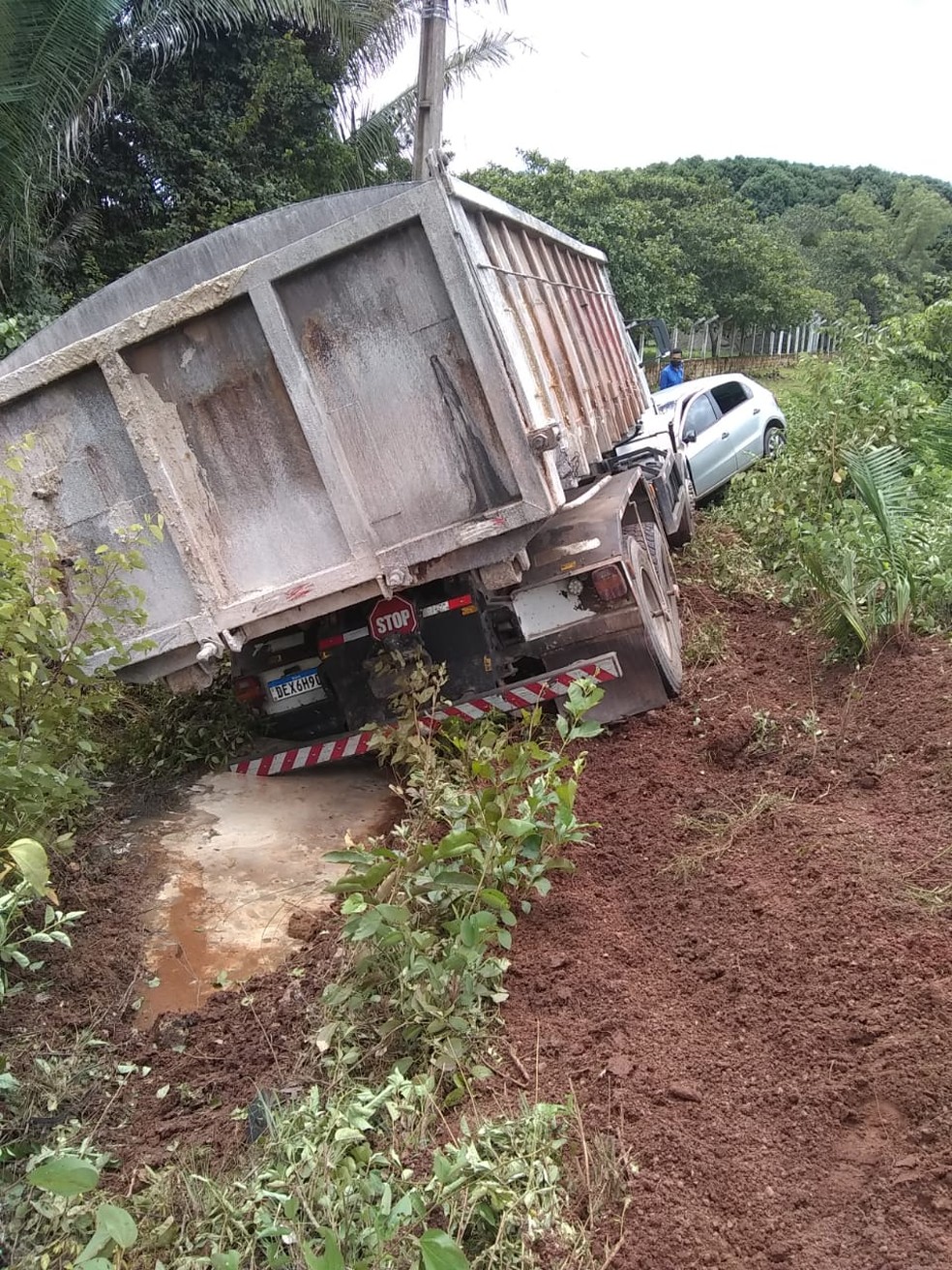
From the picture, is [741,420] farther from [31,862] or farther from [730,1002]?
[31,862]

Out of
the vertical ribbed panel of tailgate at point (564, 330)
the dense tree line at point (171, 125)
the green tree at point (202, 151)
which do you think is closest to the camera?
the vertical ribbed panel of tailgate at point (564, 330)

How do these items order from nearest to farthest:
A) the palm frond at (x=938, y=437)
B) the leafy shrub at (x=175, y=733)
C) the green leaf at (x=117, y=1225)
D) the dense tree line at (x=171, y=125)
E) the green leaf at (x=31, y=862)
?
the green leaf at (x=117, y=1225) < the green leaf at (x=31, y=862) < the leafy shrub at (x=175, y=733) < the palm frond at (x=938, y=437) < the dense tree line at (x=171, y=125)

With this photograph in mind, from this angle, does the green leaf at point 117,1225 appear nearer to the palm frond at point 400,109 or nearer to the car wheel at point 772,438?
the car wheel at point 772,438

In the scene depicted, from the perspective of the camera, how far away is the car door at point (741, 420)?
10359 mm

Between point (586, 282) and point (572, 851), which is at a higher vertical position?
point (586, 282)

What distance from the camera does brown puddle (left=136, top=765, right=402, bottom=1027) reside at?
347cm

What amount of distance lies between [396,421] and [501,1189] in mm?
2715

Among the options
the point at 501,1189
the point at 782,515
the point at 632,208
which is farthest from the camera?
the point at 632,208

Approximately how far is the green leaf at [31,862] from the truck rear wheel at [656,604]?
288cm

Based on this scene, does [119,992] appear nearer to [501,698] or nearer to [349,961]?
[349,961]

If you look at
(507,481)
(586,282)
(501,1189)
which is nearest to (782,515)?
(586,282)

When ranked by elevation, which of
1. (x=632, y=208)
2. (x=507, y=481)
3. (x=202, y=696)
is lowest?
(x=202, y=696)

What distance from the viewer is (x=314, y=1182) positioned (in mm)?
2174

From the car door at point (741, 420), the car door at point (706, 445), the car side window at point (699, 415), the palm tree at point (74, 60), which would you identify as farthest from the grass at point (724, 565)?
the palm tree at point (74, 60)
